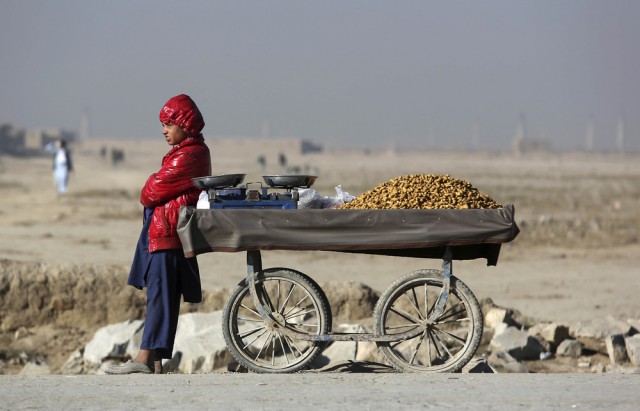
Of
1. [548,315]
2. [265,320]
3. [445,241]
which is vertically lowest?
[548,315]

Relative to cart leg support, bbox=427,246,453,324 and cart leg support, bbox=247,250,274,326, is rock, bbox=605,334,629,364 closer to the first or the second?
cart leg support, bbox=427,246,453,324

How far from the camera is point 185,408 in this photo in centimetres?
528

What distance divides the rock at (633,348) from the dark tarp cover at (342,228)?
295cm

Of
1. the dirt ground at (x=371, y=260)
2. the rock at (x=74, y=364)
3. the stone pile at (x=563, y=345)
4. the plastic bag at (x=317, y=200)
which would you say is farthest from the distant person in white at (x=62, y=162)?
the plastic bag at (x=317, y=200)

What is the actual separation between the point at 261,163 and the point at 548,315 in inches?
1831

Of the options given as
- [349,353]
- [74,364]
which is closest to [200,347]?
[349,353]

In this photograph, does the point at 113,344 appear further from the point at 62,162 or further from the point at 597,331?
the point at 62,162

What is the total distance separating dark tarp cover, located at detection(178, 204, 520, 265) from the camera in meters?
6.09

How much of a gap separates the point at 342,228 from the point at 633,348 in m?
3.46

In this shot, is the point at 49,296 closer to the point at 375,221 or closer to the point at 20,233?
the point at 375,221

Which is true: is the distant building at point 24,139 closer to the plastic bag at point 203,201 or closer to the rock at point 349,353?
the rock at point 349,353

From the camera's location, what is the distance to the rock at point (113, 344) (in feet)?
29.6

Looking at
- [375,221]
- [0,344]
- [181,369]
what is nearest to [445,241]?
[375,221]

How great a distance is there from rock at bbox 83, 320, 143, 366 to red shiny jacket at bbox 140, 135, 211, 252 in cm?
292
